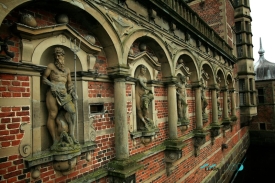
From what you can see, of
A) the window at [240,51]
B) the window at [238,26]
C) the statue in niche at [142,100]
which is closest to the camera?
the statue in niche at [142,100]

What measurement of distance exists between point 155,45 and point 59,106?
3256mm

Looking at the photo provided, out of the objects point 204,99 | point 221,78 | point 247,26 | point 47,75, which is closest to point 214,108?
point 204,99

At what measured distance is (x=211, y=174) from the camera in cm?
826

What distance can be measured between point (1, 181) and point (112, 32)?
2.99 meters

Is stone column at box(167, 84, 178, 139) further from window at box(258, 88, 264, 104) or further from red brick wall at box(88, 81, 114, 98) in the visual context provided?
window at box(258, 88, 264, 104)

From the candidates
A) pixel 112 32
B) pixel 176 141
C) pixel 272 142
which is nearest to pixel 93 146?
pixel 112 32

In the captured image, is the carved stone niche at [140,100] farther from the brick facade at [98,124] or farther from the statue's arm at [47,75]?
the statue's arm at [47,75]

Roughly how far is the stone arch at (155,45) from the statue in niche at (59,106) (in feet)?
4.63

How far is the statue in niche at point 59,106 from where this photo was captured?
2777 mm

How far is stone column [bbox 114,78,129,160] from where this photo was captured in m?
Answer: 3.74

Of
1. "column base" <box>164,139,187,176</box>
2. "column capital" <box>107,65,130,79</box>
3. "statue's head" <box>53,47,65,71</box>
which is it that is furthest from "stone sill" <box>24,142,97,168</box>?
"column base" <box>164,139,187,176</box>

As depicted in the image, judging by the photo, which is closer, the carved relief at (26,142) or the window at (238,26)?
the carved relief at (26,142)

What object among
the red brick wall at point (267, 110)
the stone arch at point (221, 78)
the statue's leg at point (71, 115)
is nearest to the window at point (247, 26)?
the red brick wall at point (267, 110)

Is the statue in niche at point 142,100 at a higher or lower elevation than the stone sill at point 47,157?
higher
